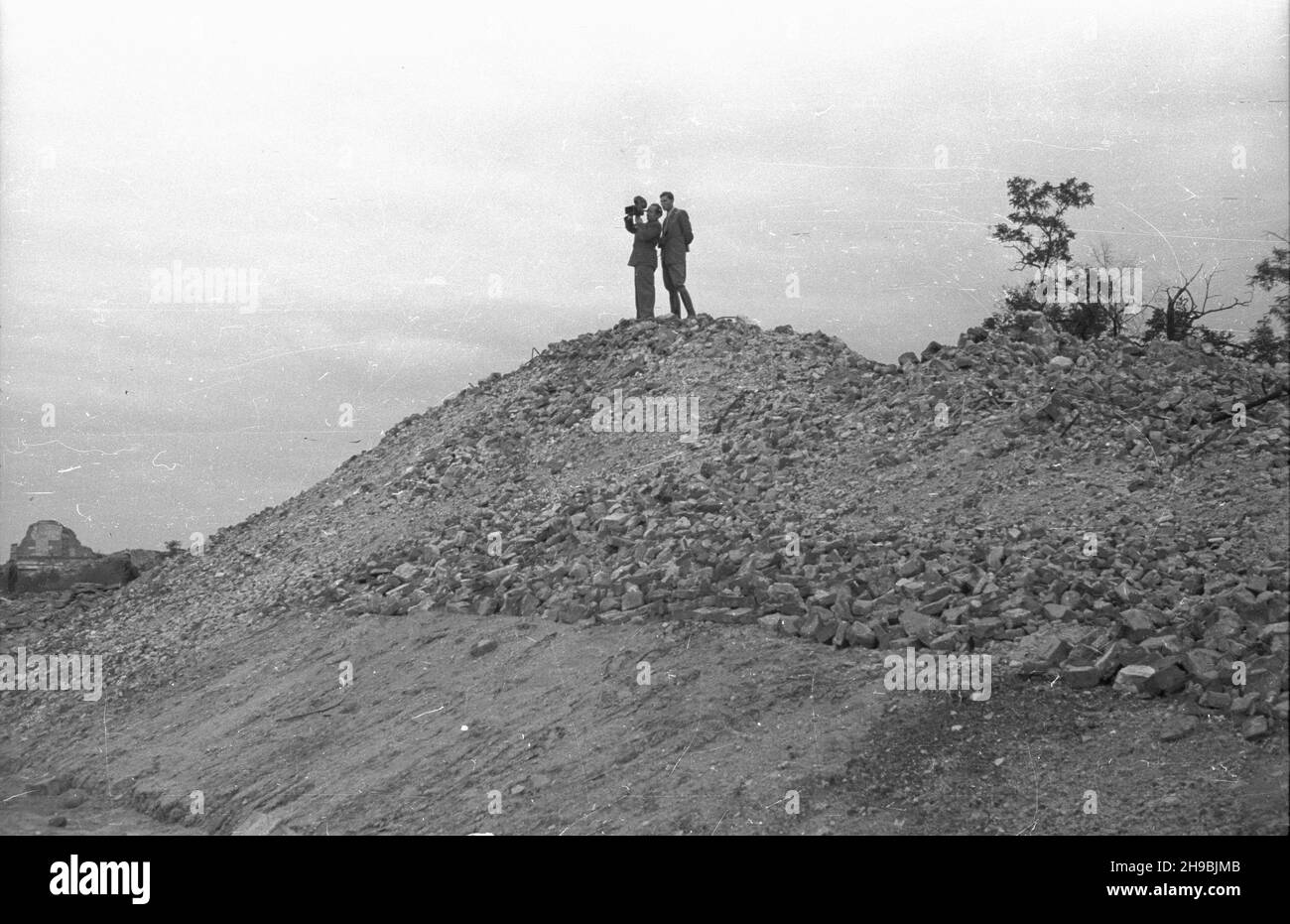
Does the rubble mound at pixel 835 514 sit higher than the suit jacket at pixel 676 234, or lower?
lower

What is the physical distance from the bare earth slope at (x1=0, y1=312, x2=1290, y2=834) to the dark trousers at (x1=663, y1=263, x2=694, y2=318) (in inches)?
69.8

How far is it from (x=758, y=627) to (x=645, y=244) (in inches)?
357

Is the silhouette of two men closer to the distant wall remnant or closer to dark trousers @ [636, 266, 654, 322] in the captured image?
dark trousers @ [636, 266, 654, 322]

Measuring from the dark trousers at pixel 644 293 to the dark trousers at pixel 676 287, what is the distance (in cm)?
21

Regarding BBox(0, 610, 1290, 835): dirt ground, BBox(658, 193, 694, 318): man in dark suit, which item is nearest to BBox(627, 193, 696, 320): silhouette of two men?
BBox(658, 193, 694, 318): man in dark suit

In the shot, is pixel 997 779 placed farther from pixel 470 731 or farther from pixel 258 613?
pixel 258 613

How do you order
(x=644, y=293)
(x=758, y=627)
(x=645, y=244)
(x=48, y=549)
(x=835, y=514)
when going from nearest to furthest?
(x=758, y=627)
(x=835, y=514)
(x=645, y=244)
(x=644, y=293)
(x=48, y=549)

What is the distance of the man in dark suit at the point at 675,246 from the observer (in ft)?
57.9

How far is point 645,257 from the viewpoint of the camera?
712 inches

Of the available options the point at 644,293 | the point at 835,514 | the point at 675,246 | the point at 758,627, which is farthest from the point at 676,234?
the point at 758,627

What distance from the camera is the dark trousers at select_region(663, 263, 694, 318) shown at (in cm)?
1812

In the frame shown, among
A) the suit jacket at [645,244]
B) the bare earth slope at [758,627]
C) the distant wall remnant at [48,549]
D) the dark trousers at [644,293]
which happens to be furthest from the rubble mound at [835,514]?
the distant wall remnant at [48,549]

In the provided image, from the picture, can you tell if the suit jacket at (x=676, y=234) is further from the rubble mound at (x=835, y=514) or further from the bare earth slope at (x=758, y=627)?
the bare earth slope at (x=758, y=627)

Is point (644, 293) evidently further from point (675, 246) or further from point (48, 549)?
point (48, 549)
